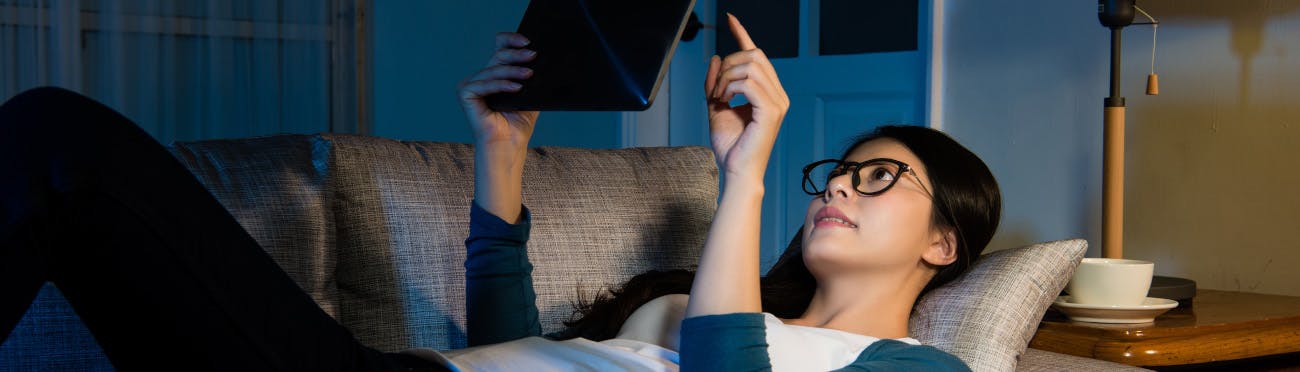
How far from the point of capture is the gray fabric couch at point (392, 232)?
1.40 metres

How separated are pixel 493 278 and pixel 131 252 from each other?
0.50 m

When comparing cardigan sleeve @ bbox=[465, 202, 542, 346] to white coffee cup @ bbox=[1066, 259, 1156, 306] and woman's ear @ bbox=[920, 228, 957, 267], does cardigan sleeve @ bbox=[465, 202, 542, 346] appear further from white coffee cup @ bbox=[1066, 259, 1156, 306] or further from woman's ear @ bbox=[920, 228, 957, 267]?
white coffee cup @ bbox=[1066, 259, 1156, 306]

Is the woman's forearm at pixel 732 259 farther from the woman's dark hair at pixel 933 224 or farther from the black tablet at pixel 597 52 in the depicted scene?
the woman's dark hair at pixel 933 224

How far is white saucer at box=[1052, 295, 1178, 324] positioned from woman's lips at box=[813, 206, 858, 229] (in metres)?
0.42

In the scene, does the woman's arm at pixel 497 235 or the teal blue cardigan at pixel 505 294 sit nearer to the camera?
the teal blue cardigan at pixel 505 294

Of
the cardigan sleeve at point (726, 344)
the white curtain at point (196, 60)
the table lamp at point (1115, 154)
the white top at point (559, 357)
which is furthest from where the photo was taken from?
the white curtain at point (196, 60)

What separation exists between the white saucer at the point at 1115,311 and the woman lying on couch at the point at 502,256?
0.21 metres

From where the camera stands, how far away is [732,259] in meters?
1.14

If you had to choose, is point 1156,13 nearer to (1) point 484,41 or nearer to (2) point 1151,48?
(2) point 1151,48

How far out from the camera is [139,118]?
127 inches

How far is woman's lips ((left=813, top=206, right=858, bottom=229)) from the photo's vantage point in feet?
4.56

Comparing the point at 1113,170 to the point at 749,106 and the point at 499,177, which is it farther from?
the point at 499,177

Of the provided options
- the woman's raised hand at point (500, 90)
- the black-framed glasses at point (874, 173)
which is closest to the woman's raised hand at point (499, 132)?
the woman's raised hand at point (500, 90)

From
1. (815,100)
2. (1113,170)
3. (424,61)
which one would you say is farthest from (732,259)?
(424,61)
